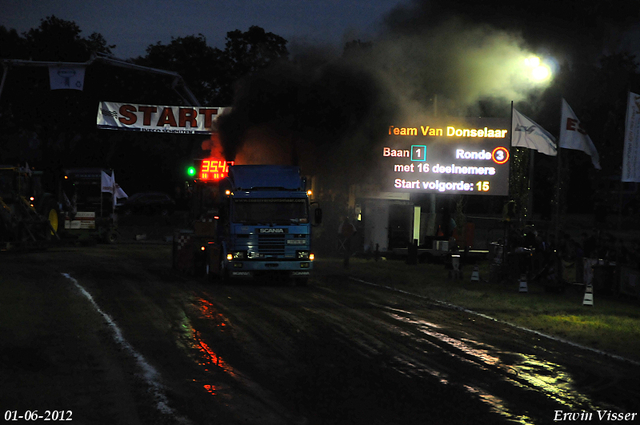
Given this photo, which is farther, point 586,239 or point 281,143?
point 281,143

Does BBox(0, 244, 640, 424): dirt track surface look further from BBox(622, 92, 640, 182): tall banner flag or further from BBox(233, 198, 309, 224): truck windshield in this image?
BBox(622, 92, 640, 182): tall banner flag

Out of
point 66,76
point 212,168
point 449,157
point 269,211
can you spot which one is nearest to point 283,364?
point 269,211

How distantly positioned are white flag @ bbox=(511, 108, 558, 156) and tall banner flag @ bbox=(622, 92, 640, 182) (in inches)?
322

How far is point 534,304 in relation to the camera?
16.6 metres

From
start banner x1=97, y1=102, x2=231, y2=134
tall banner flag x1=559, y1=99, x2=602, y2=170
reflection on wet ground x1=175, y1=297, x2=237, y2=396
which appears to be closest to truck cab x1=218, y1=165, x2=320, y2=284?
reflection on wet ground x1=175, y1=297, x2=237, y2=396

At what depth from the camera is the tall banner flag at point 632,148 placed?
17.9 m

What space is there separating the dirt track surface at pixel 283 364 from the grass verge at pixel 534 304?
3.04 feet

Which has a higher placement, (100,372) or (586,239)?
(586,239)

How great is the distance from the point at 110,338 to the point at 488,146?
2040 cm

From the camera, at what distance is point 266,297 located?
16.3 meters

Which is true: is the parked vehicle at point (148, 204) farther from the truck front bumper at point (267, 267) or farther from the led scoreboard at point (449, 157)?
the truck front bumper at point (267, 267)

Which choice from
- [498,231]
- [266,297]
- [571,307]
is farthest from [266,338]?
[498,231]

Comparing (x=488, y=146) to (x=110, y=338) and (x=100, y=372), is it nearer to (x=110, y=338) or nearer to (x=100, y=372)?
(x=110, y=338)

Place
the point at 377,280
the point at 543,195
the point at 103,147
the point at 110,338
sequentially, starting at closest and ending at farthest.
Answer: the point at 110,338 → the point at 377,280 → the point at 103,147 → the point at 543,195
